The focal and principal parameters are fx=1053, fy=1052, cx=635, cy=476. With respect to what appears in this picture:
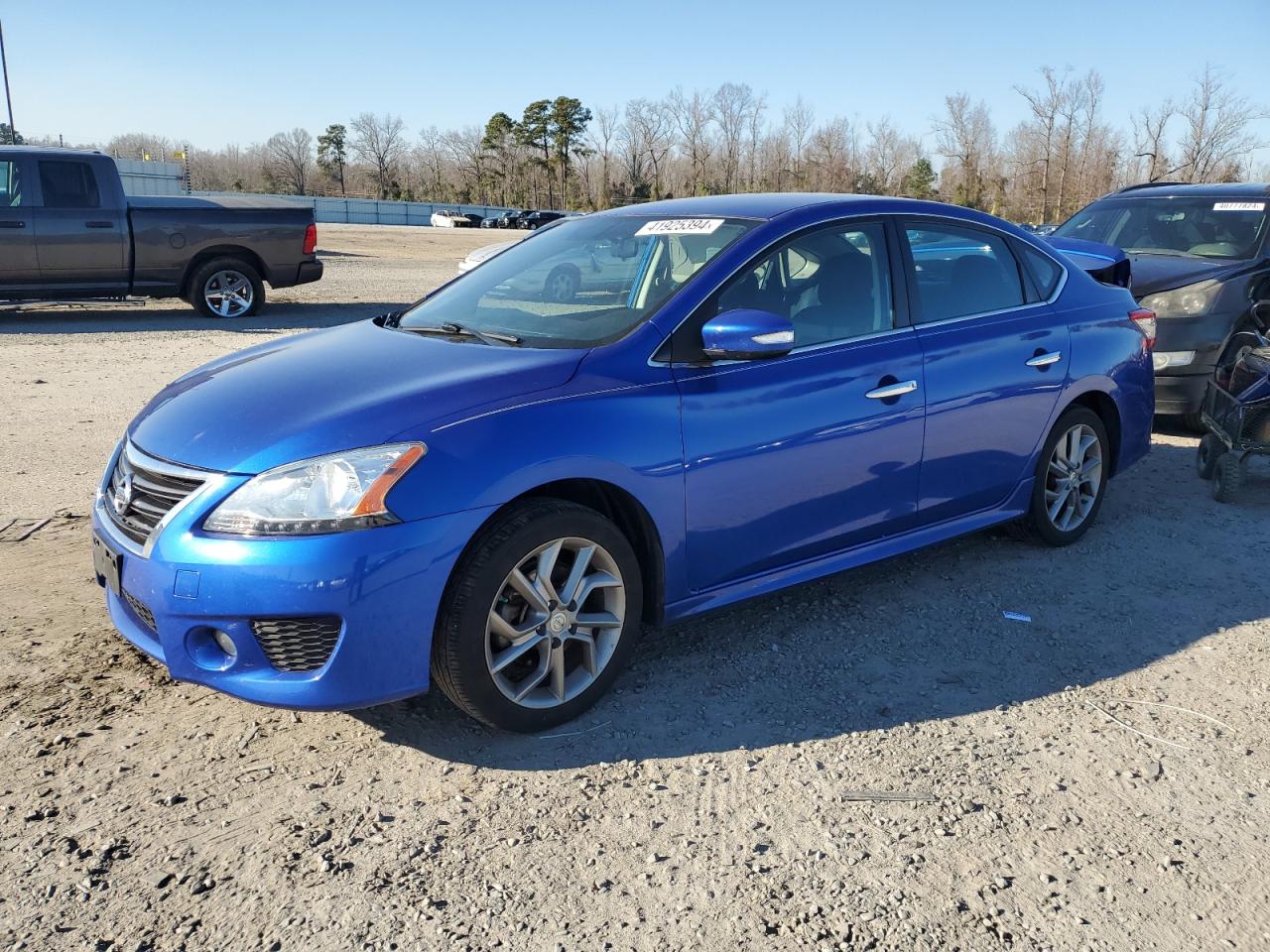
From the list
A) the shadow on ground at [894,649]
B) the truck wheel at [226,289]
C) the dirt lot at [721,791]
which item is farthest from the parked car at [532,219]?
the dirt lot at [721,791]

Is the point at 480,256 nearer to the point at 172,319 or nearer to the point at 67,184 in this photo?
the point at 172,319

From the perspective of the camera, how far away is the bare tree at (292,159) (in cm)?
10925

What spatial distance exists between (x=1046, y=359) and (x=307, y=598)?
3573mm

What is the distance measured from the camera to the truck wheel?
43.5ft

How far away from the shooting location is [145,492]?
333cm

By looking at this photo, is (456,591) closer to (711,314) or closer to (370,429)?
(370,429)

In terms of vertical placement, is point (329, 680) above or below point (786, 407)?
below

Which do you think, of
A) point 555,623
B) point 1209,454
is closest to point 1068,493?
point 1209,454

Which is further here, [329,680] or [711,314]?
[711,314]

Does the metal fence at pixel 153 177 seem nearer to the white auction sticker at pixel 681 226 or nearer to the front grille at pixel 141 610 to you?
the white auction sticker at pixel 681 226

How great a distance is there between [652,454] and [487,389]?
59cm

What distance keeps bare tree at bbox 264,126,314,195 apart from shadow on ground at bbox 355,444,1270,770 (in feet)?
366

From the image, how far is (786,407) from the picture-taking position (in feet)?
12.8

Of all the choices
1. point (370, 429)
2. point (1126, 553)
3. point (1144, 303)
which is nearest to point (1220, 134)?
point (1144, 303)
